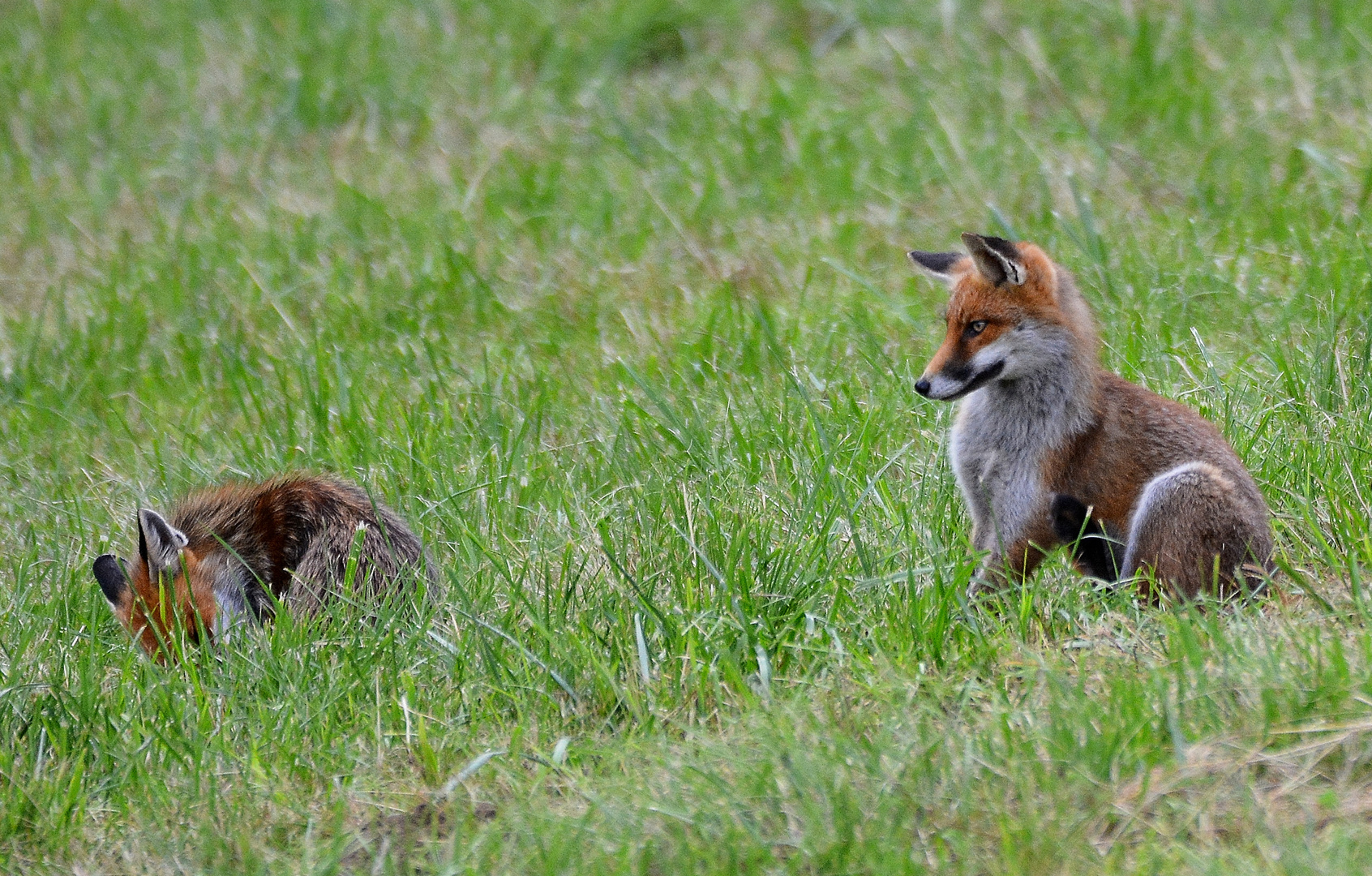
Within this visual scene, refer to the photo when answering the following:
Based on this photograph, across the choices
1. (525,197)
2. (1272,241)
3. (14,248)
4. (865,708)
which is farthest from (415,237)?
(865,708)

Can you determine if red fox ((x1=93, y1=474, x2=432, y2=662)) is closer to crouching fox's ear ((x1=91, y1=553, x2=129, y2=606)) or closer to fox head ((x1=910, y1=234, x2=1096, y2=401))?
crouching fox's ear ((x1=91, y1=553, x2=129, y2=606))

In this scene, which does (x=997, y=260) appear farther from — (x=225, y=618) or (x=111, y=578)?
(x=111, y=578)

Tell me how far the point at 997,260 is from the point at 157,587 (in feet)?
11.4

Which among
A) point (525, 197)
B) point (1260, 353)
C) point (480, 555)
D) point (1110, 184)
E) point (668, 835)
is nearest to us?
point (668, 835)

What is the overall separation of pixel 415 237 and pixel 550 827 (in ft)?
20.0

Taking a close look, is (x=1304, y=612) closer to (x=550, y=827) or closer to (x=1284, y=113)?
(x=550, y=827)

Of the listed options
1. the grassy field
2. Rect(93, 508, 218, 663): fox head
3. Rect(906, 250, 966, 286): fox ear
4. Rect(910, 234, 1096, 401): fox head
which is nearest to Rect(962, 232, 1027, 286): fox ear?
Rect(910, 234, 1096, 401): fox head

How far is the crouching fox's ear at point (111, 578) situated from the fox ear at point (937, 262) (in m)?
3.42

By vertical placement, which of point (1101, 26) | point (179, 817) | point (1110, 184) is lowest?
point (179, 817)

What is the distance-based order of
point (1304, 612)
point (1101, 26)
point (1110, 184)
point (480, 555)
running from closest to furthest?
point (1304, 612)
point (480, 555)
point (1110, 184)
point (1101, 26)

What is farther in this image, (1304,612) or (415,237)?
(415,237)

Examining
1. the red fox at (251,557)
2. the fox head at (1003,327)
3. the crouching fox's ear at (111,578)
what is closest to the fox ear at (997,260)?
the fox head at (1003,327)

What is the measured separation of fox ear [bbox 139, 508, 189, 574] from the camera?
18.4 feet

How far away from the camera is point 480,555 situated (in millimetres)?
5820
